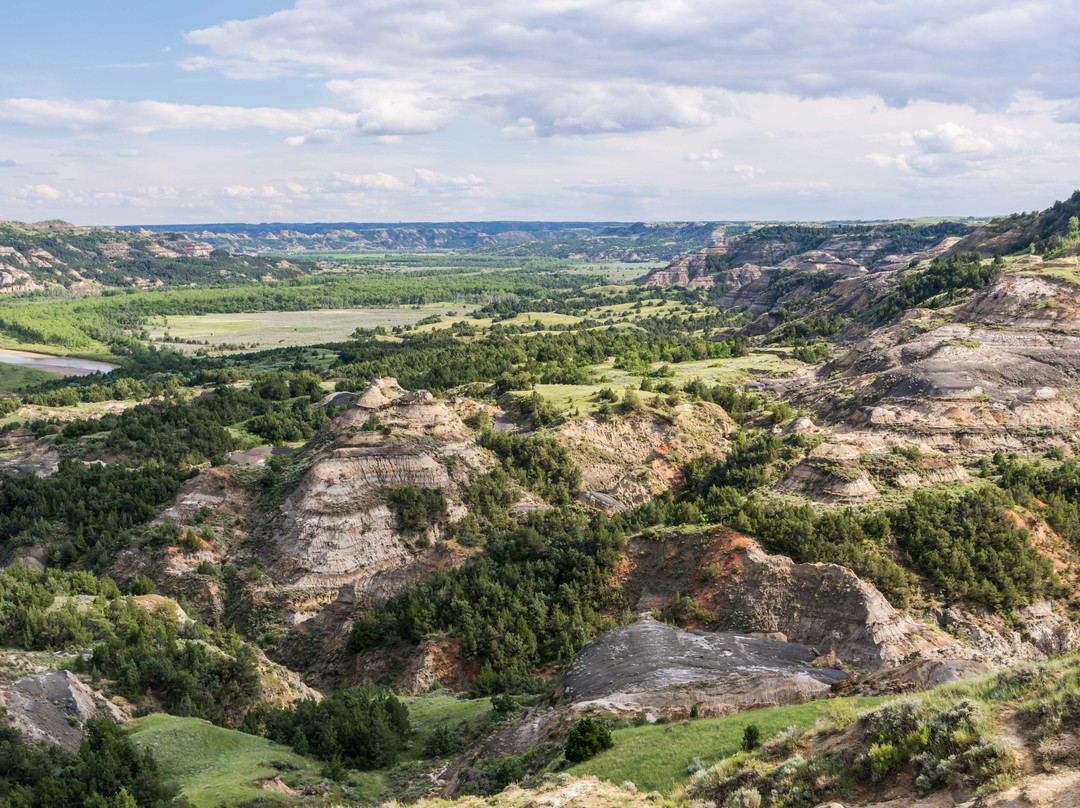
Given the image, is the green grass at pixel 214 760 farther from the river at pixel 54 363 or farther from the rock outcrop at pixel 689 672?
the river at pixel 54 363

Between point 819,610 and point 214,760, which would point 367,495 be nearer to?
point 214,760

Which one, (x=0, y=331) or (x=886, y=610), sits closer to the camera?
(x=886, y=610)

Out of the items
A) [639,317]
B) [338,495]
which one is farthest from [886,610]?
[639,317]

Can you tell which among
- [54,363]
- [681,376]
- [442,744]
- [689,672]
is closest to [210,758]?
[442,744]

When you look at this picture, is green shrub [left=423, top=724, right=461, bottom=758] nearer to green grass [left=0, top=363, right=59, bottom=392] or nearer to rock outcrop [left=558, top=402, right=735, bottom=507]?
rock outcrop [left=558, top=402, right=735, bottom=507]

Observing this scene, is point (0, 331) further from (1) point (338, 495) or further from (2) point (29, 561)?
(1) point (338, 495)

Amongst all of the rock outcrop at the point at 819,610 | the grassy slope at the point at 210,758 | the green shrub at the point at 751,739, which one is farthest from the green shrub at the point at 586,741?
the rock outcrop at the point at 819,610

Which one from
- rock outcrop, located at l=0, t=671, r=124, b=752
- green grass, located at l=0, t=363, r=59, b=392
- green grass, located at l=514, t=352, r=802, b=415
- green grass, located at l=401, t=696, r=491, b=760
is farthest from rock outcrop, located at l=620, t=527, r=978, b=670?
green grass, located at l=0, t=363, r=59, b=392
